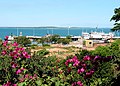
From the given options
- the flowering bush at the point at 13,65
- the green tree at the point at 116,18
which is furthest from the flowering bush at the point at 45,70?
the green tree at the point at 116,18

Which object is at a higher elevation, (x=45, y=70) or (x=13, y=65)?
(x=13, y=65)

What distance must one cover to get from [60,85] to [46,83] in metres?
0.29

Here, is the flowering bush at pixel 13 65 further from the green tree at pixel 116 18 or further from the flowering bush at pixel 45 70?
the green tree at pixel 116 18

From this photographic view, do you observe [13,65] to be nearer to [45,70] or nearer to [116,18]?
[45,70]

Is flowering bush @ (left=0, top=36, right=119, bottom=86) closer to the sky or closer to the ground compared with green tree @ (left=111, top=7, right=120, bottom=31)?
closer to the ground

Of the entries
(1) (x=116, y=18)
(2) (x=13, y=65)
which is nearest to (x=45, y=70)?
(2) (x=13, y=65)

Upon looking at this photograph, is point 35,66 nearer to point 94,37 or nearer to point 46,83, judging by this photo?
point 46,83

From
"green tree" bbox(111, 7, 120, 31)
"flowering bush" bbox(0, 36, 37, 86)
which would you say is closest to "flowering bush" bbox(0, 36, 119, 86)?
"flowering bush" bbox(0, 36, 37, 86)

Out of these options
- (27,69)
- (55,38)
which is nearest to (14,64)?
(27,69)

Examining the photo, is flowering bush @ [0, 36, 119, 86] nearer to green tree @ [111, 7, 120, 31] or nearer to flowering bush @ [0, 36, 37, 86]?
flowering bush @ [0, 36, 37, 86]

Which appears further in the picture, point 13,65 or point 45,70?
point 45,70

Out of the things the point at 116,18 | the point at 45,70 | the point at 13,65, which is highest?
the point at 116,18

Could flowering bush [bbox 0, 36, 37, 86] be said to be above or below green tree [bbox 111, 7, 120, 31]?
below

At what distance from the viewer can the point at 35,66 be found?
6.73 metres
